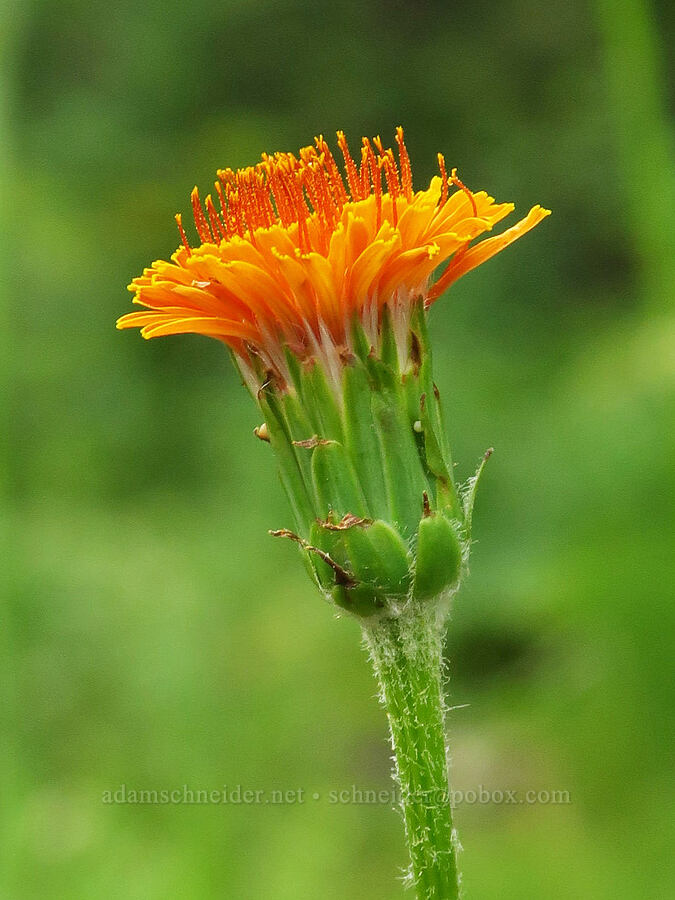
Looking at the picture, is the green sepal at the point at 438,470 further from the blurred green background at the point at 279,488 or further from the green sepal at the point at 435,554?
the blurred green background at the point at 279,488

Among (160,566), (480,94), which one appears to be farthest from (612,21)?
(480,94)

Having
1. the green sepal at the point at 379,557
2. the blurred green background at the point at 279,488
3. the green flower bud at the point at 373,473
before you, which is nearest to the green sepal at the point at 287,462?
the green flower bud at the point at 373,473

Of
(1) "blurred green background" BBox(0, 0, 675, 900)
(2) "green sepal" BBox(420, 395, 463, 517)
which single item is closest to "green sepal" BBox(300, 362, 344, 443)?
(2) "green sepal" BBox(420, 395, 463, 517)

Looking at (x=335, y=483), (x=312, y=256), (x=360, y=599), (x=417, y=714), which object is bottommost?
(x=417, y=714)

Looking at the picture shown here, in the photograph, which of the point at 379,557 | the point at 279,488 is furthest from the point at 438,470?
the point at 279,488

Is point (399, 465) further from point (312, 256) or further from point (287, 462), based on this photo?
point (312, 256)

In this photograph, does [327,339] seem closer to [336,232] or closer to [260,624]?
[336,232]
